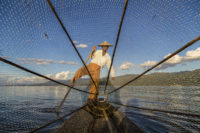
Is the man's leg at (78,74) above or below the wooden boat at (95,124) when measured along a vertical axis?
above

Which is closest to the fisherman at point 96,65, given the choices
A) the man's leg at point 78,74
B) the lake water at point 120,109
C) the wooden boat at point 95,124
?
the man's leg at point 78,74

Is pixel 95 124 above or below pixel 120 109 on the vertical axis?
above

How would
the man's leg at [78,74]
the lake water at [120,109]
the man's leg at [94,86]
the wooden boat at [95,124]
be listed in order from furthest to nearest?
the man's leg at [94,86] < the man's leg at [78,74] < the lake water at [120,109] < the wooden boat at [95,124]

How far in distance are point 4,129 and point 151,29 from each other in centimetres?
533

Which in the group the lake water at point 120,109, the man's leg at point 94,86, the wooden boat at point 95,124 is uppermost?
the man's leg at point 94,86

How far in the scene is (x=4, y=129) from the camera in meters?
3.71

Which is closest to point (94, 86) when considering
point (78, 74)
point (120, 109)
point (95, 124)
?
point (78, 74)

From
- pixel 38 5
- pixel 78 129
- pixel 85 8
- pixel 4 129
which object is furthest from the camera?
pixel 4 129

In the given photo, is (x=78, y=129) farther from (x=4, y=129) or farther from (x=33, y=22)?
(x=4, y=129)

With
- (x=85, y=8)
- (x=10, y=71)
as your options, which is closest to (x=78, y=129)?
(x=10, y=71)

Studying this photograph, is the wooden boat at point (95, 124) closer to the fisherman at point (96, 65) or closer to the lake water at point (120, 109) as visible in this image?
the lake water at point (120, 109)

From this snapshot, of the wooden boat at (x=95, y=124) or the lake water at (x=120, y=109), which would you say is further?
the lake water at (x=120, y=109)

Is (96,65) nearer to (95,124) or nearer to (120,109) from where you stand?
(95,124)

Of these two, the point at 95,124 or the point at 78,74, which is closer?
the point at 95,124
